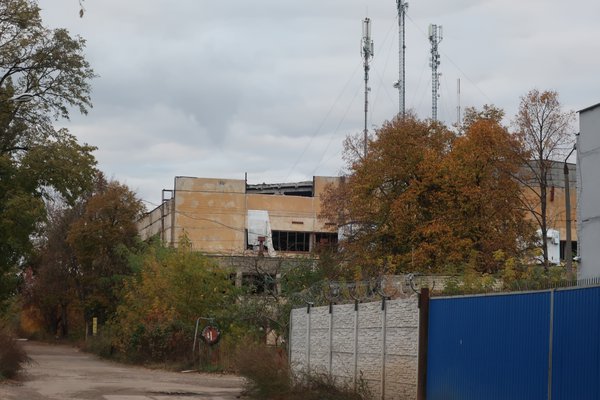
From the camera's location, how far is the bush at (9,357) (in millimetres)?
29375

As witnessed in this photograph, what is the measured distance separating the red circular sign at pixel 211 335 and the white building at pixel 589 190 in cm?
2188

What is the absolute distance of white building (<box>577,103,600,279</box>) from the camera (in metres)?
19.2

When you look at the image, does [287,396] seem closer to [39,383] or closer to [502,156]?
[39,383]

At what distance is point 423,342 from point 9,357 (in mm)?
17622

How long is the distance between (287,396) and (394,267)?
22985mm

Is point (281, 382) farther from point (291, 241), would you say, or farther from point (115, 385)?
point (291, 241)

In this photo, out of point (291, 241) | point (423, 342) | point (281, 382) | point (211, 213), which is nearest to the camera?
point (423, 342)

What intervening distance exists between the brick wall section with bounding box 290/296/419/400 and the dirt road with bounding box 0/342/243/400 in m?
2.94

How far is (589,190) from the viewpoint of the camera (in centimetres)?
1962

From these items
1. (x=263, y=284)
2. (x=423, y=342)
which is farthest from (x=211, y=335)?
(x=423, y=342)

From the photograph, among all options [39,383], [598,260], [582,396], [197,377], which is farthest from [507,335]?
[197,377]

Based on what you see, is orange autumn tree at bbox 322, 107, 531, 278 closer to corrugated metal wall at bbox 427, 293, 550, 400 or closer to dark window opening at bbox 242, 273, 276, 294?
dark window opening at bbox 242, 273, 276, 294

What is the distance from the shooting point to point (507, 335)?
1410cm

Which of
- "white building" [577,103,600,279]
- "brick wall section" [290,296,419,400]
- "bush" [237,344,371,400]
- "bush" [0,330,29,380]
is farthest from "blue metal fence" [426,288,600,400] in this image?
"bush" [0,330,29,380]
